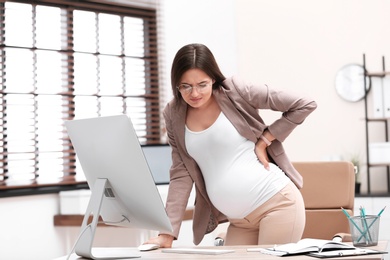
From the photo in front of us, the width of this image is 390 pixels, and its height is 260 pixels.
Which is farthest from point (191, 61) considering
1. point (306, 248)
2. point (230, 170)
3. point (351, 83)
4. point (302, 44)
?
point (302, 44)

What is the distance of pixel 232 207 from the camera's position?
98.9 inches

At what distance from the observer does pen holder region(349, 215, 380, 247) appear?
226 cm

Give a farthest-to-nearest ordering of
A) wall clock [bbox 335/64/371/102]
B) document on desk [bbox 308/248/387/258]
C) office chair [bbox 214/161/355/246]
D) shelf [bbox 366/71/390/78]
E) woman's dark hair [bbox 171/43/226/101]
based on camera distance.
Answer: wall clock [bbox 335/64/371/102] → shelf [bbox 366/71/390/78] → office chair [bbox 214/161/355/246] → woman's dark hair [bbox 171/43/226/101] → document on desk [bbox 308/248/387/258]

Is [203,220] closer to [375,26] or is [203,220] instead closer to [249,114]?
[249,114]

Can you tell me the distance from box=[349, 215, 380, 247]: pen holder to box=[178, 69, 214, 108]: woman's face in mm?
641

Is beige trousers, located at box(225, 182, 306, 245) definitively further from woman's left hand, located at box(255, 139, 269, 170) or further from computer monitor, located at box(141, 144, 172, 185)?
computer monitor, located at box(141, 144, 172, 185)

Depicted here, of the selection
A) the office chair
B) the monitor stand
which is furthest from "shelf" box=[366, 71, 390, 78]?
the monitor stand

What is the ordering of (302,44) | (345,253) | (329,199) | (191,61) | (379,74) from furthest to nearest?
1. (302,44)
2. (379,74)
3. (329,199)
4. (191,61)
5. (345,253)

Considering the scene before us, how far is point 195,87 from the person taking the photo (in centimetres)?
242

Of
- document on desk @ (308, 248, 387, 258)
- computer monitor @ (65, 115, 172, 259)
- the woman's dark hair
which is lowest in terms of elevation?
document on desk @ (308, 248, 387, 258)

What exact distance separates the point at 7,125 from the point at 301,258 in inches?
127

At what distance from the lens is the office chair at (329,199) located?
10.5 ft

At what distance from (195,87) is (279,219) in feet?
1.80

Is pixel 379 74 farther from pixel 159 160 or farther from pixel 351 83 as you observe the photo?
pixel 159 160
